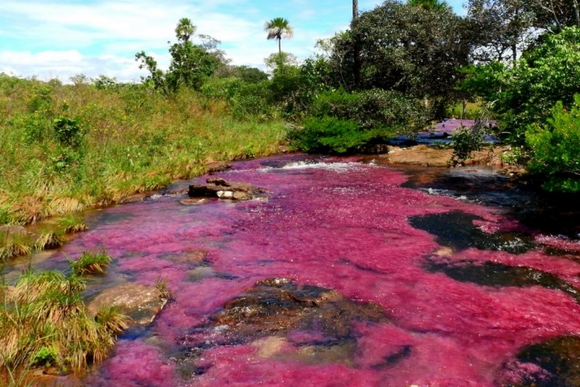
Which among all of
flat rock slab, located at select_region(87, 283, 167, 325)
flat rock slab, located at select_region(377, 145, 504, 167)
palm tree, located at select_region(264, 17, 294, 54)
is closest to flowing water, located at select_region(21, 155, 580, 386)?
flat rock slab, located at select_region(87, 283, 167, 325)

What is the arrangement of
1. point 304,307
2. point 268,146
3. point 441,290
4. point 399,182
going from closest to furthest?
point 304,307 < point 441,290 < point 399,182 < point 268,146

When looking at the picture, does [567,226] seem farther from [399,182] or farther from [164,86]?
[164,86]

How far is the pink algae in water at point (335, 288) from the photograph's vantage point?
498 centimetres

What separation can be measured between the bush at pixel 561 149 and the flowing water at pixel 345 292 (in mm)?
1214

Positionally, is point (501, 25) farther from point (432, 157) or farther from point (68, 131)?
point (68, 131)

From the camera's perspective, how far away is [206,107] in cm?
2769

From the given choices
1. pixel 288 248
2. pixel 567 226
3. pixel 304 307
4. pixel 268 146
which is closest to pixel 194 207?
pixel 288 248

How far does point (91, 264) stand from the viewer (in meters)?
7.86

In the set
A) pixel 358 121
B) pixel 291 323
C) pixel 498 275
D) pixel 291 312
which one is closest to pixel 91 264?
pixel 291 312

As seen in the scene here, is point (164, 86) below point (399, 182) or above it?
above

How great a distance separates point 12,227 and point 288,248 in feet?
19.2

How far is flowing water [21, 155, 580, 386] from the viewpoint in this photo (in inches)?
198

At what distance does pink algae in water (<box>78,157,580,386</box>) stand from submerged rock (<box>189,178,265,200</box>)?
25.9 inches

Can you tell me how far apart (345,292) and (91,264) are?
4.55 metres
